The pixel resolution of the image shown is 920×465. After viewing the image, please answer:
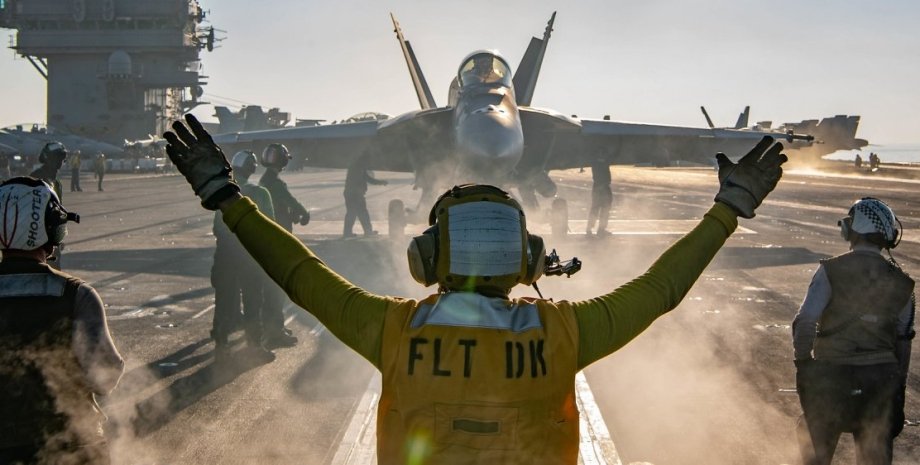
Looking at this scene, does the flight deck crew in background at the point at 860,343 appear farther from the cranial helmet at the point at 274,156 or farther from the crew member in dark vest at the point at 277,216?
the cranial helmet at the point at 274,156

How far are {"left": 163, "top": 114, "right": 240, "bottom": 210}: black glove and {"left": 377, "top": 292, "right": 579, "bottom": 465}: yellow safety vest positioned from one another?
0.83 metres

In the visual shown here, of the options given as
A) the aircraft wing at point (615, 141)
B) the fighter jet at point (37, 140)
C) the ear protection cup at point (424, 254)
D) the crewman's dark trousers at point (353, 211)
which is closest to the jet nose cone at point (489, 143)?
the aircraft wing at point (615, 141)

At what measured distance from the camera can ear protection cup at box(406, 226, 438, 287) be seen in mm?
2906

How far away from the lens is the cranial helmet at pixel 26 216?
12.3 feet

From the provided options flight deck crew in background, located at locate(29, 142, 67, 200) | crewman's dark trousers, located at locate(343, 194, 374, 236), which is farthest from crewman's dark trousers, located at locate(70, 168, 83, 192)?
flight deck crew in background, located at locate(29, 142, 67, 200)

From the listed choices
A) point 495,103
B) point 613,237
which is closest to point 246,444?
point 495,103

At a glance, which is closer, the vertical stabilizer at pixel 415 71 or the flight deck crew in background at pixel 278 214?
the flight deck crew in background at pixel 278 214

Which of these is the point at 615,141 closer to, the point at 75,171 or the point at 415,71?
the point at 415,71

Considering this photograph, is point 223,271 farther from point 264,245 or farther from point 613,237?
point 613,237

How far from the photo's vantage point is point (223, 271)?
969cm

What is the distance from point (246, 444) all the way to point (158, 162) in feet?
223

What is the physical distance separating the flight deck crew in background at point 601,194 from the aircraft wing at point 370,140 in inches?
197

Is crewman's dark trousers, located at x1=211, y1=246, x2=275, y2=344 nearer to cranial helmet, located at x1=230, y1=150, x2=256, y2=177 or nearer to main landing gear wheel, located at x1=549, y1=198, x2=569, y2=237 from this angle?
cranial helmet, located at x1=230, y1=150, x2=256, y2=177

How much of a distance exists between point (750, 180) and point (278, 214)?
28.2 ft
